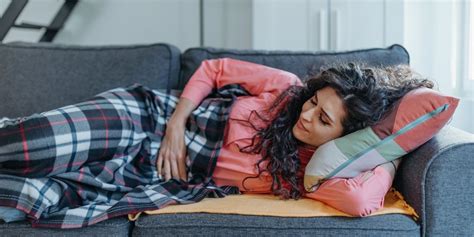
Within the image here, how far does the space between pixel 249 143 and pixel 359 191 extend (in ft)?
1.28

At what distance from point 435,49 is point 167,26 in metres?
1.42

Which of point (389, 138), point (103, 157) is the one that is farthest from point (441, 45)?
point (103, 157)

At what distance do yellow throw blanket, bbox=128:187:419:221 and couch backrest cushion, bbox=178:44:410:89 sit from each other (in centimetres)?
56

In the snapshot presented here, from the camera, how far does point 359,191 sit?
1078 mm

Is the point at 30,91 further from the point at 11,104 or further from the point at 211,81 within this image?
the point at 211,81

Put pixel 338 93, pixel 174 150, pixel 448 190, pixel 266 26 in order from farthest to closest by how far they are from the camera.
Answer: pixel 266 26 < pixel 174 150 < pixel 338 93 < pixel 448 190

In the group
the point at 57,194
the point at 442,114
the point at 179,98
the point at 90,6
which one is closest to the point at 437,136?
the point at 442,114

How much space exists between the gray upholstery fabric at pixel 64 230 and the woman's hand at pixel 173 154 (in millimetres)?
327

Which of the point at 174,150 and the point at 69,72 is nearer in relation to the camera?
the point at 174,150

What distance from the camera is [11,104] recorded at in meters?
1.56

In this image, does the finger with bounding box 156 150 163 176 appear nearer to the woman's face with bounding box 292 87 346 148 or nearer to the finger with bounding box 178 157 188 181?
the finger with bounding box 178 157 188 181

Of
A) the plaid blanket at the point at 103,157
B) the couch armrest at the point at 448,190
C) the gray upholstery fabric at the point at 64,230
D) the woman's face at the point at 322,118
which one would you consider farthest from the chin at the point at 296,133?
the gray upholstery fabric at the point at 64,230

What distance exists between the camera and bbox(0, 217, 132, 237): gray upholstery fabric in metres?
1.06

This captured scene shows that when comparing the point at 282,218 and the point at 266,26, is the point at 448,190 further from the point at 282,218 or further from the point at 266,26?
the point at 266,26
